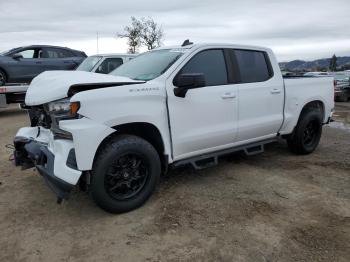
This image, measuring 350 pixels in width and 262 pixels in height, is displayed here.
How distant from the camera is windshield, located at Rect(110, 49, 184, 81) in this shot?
458 cm

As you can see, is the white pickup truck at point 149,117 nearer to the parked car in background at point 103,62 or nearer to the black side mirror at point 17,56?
the parked car in background at point 103,62

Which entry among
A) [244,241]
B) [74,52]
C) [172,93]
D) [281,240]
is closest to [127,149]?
[172,93]

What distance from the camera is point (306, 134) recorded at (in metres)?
6.43

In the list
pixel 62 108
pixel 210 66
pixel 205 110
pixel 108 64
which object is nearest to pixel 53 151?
pixel 62 108

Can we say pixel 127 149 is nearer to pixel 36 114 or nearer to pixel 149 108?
pixel 149 108

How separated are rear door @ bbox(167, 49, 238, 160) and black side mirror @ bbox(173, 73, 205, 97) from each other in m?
0.06

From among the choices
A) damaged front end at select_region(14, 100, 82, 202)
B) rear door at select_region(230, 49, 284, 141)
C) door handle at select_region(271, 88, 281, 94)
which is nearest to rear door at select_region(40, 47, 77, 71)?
damaged front end at select_region(14, 100, 82, 202)

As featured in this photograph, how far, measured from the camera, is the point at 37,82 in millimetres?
4398

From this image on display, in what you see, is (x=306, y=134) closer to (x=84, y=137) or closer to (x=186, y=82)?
(x=186, y=82)

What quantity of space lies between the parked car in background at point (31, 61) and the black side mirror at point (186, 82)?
28.0 feet

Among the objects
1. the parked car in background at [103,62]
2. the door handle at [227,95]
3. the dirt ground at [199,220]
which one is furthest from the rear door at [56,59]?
the door handle at [227,95]

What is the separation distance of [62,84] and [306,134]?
4.21m

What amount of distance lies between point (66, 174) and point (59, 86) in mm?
878

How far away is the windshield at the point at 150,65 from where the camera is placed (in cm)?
458
